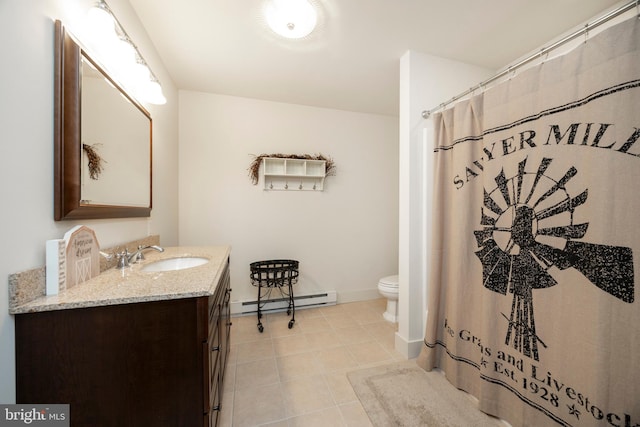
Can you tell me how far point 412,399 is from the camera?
1.41m

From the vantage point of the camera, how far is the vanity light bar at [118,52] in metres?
1.08

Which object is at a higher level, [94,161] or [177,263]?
[94,161]

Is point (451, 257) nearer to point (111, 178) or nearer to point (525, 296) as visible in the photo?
point (525, 296)

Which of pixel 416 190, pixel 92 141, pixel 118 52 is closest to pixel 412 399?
pixel 416 190

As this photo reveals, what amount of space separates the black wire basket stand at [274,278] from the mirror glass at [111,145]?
116 cm

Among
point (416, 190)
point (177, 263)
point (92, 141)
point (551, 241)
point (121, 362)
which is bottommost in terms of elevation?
point (121, 362)

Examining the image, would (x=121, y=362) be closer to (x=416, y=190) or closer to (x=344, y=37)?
(x=416, y=190)

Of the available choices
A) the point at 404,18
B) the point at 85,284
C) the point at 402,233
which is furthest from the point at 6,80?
the point at 402,233

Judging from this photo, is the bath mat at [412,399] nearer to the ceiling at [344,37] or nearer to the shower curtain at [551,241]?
the shower curtain at [551,241]

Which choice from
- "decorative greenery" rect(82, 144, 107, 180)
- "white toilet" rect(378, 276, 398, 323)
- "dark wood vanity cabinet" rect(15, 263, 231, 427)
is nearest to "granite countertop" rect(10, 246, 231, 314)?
"dark wood vanity cabinet" rect(15, 263, 231, 427)

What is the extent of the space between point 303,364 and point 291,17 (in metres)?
2.39

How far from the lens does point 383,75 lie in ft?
7.16

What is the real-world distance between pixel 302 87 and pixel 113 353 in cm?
246

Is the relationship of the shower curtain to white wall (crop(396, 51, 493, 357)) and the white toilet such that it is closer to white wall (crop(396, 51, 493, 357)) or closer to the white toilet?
white wall (crop(396, 51, 493, 357))
